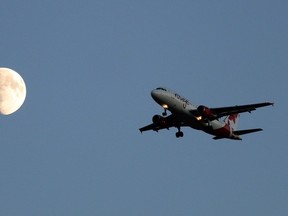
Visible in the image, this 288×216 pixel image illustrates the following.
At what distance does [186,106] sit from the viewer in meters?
52.8

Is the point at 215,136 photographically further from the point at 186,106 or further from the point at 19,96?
the point at 19,96

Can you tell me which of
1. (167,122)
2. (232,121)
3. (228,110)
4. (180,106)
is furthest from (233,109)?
(232,121)

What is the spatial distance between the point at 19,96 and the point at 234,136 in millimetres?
29882

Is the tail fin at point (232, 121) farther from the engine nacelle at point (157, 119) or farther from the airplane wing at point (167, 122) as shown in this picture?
the engine nacelle at point (157, 119)

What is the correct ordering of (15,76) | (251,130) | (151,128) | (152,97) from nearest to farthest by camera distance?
1. (152,97)
2. (15,76)
3. (251,130)
4. (151,128)

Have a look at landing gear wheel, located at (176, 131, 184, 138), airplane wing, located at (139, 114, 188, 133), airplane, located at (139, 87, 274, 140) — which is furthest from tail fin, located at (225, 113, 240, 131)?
airplane wing, located at (139, 114, 188, 133)

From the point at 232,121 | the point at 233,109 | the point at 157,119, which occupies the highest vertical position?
the point at 232,121

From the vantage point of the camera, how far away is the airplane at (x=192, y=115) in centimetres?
5075

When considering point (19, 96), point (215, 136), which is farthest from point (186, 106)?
point (19, 96)

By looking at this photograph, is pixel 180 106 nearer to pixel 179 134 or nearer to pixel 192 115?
pixel 192 115

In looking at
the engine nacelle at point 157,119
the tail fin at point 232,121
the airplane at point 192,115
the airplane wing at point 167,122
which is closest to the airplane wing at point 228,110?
the airplane at point 192,115

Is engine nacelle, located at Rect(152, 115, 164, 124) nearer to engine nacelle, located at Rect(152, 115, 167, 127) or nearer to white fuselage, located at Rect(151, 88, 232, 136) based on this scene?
engine nacelle, located at Rect(152, 115, 167, 127)

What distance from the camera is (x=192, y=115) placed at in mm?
53688

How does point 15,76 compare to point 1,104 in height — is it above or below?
above
